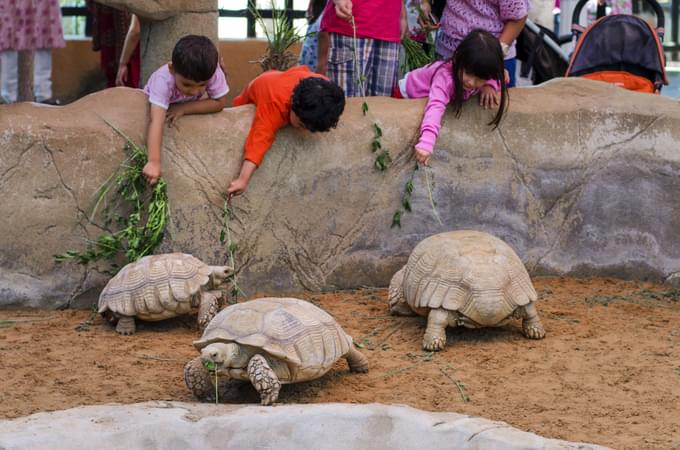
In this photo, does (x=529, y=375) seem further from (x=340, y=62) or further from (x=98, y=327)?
(x=340, y=62)

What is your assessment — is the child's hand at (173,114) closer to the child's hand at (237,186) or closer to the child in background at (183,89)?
the child in background at (183,89)

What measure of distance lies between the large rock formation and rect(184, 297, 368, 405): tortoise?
156 centimetres

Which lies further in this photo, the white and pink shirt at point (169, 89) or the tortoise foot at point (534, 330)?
the white and pink shirt at point (169, 89)

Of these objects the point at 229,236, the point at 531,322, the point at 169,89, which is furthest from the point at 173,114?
the point at 531,322

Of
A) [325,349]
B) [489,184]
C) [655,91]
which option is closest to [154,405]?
[325,349]

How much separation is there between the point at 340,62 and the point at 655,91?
7.38ft

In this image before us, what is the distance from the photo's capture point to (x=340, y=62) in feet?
23.3

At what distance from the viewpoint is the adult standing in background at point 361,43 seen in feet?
23.1

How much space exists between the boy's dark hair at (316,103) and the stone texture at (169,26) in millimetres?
1536

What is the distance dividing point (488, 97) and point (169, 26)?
2144mm

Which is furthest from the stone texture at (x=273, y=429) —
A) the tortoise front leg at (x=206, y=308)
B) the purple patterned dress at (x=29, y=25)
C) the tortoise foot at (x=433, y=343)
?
the purple patterned dress at (x=29, y=25)

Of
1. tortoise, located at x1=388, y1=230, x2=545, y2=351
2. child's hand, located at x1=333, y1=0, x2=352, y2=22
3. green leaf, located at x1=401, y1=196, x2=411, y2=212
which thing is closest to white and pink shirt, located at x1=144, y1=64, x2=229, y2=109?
child's hand, located at x1=333, y1=0, x2=352, y2=22

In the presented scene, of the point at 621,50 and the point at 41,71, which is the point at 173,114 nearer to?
the point at 621,50

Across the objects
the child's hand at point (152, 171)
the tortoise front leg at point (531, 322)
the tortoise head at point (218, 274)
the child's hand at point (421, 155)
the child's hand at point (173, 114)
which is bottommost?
the tortoise front leg at point (531, 322)
